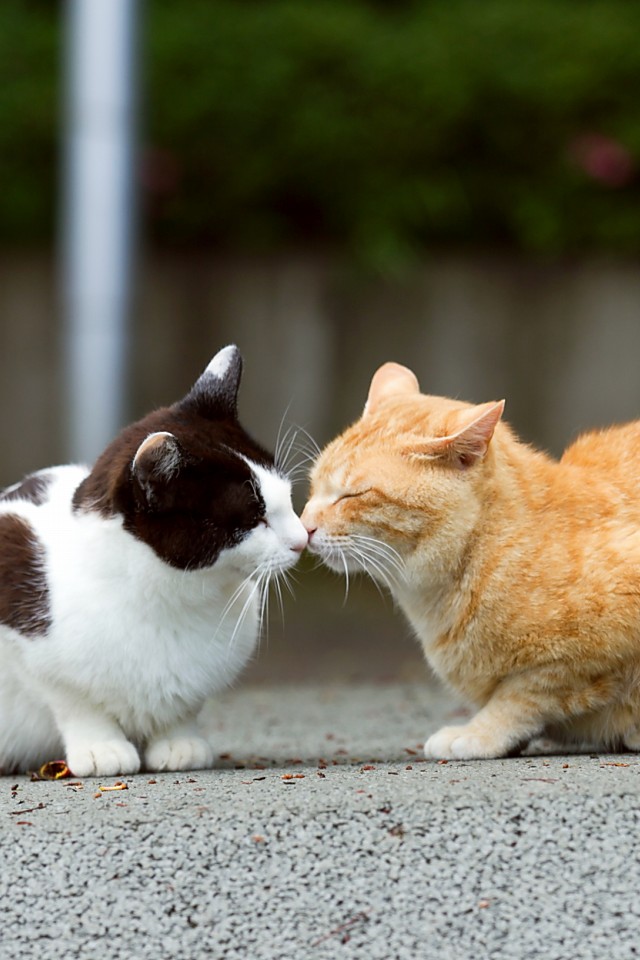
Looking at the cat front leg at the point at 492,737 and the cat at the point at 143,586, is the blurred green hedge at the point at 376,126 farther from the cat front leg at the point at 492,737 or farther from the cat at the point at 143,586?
the cat front leg at the point at 492,737

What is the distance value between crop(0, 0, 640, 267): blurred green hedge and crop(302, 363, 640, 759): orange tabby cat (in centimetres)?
450

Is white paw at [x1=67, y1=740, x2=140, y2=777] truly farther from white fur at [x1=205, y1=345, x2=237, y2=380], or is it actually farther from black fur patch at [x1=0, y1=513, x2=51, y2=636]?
white fur at [x1=205, y1=345, x2=237, y2=380]

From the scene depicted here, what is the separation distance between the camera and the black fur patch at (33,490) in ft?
9.72

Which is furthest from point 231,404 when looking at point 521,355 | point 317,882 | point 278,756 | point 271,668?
point 521,355

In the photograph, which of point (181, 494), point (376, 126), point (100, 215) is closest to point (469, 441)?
point (181, 494)

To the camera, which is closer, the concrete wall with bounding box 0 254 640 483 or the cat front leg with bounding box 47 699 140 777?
the cat front leg with bounding box 47 699 140 777

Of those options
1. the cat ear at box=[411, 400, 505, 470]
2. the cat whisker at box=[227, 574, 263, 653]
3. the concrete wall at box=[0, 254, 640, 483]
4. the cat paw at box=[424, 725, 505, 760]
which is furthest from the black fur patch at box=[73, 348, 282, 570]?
the concrete wall at box=[0, 254, 640, 483]

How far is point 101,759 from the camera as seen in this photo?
269cm

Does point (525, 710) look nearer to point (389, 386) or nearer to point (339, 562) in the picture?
point (339, 562)

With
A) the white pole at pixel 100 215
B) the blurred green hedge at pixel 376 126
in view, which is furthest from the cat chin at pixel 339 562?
the blurred green hedge at pixel 376 126

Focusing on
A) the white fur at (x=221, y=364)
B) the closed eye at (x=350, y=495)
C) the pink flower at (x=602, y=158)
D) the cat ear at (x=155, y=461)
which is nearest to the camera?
the cat ear at (x=155, y=461)

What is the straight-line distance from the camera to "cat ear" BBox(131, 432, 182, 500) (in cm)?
255

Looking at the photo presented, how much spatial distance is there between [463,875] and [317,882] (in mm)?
248

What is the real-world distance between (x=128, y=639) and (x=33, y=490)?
0.53 meters
